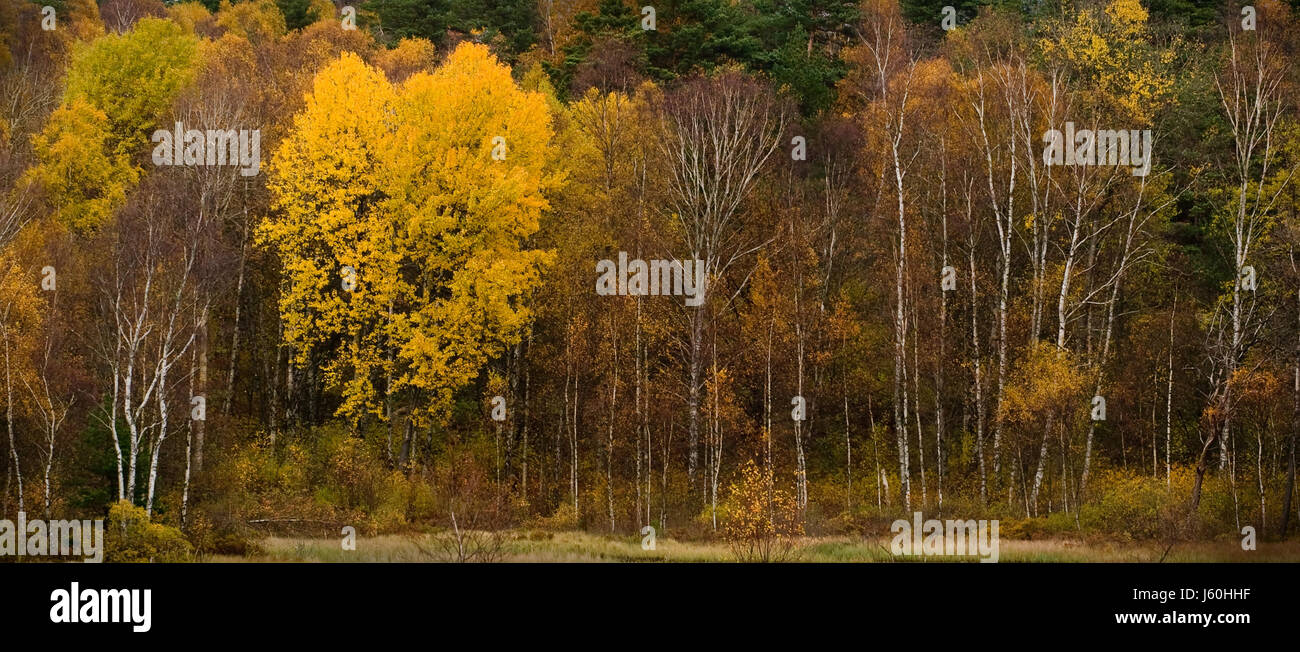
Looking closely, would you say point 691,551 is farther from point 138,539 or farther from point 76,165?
point 76,165

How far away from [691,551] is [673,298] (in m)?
12.4

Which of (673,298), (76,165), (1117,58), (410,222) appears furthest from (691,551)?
(76,165)

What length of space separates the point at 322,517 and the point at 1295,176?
30.6 meters

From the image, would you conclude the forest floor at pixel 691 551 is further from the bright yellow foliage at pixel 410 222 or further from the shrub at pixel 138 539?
the bright yellow foliage at pixel 410 222

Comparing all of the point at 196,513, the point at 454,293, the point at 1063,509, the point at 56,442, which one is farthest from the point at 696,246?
the point at 56,442

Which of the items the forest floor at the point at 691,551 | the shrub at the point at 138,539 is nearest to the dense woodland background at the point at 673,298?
the forest floor at the point at 691,551

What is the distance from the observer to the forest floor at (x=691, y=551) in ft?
84.9

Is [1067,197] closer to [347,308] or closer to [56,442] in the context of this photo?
[347,308]

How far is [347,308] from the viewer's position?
36.8 m

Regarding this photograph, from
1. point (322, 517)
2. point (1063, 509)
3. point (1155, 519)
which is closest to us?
point (1155, 519)

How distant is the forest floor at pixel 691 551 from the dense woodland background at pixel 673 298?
1748mm

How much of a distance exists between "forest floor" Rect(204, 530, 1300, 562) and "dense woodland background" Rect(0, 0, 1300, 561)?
175cm

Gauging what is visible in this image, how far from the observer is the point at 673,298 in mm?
38156

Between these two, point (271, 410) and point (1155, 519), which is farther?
point (271, 410)
